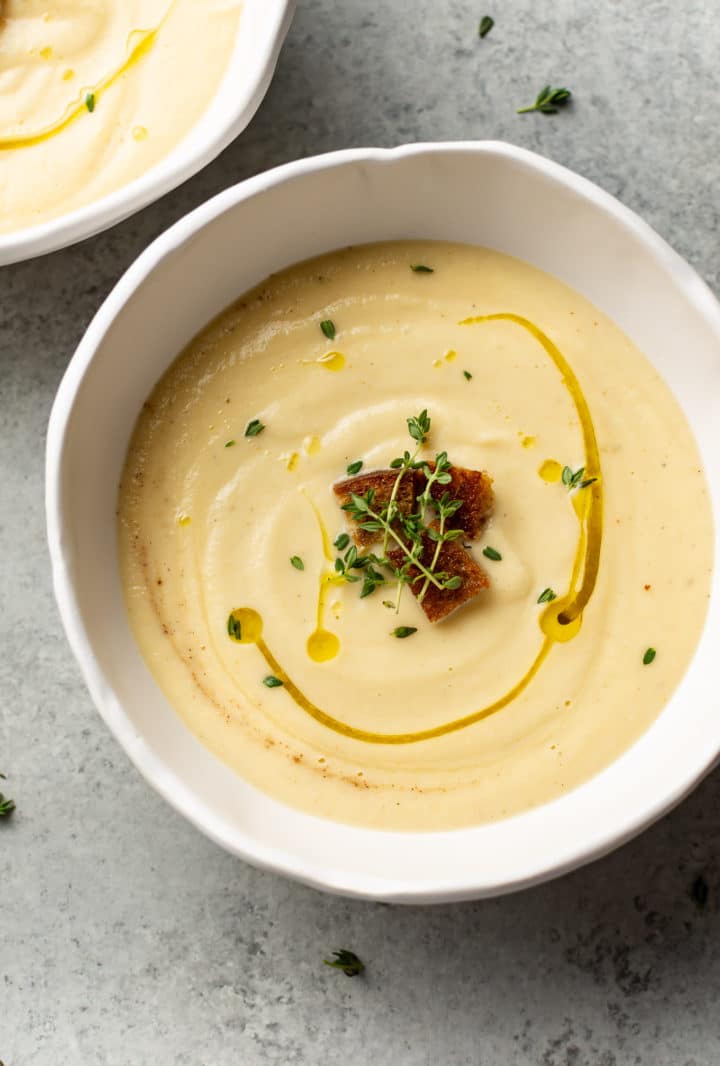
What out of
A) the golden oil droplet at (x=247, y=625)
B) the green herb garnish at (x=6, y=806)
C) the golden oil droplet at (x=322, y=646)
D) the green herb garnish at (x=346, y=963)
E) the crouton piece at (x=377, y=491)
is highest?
the crouton piece at (x=377, y=491)

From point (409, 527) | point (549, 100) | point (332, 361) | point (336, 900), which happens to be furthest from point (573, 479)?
point (336, 900)

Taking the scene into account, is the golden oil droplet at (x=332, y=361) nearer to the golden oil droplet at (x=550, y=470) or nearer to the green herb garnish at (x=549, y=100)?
the golden oil droplet at (x=550, y=470)

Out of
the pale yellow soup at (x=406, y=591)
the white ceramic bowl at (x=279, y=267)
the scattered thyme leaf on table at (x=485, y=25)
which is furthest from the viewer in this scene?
the scattered thyme leaf on table at (x=485, y=25)

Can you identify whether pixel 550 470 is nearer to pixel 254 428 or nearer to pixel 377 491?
pixel 377 491

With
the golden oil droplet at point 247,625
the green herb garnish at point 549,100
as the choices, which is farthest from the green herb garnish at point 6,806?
the green herb garnish at point 549,100

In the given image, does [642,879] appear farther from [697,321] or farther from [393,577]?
[697,321]

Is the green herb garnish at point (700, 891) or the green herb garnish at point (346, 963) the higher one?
the green herb garnish at point (700, 891)
